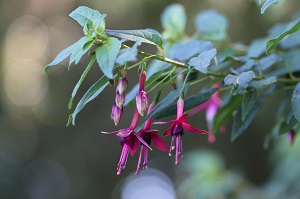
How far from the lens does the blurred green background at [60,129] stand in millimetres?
4441

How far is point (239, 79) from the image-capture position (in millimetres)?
855

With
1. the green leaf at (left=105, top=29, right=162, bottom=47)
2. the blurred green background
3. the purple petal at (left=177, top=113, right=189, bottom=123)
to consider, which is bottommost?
the purple petal at (left=177, top=113, right=189, bottom=123)

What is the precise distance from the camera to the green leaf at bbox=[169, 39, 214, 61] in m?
1.02

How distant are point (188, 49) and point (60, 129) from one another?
13.2ft

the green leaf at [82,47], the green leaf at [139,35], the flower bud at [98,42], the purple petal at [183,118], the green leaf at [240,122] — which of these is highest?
the green leaf at [240,122]

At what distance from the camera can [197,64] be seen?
32.6 inches

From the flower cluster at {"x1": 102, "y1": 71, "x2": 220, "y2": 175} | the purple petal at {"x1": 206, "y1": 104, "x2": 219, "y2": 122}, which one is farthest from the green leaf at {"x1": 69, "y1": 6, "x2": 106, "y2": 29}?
the purple petal at {"x1": 206, "y1": 104, "x2": 219, "y2": 122}

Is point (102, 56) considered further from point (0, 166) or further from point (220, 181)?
point (0, 166)

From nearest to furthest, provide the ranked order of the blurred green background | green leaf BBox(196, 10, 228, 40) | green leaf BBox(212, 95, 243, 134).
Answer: green leaf BBox(212, 95, 243, 134) → green leaf BBox(196, 10, 228, 40) → the blurred green background

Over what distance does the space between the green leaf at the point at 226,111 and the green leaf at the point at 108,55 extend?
0.47 m

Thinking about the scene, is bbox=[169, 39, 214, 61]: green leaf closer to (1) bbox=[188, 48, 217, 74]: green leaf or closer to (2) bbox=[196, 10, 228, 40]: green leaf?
(1) bbox=[188, 48, 217, 74]: green leaf

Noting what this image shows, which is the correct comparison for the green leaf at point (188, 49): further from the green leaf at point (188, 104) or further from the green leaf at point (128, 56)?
the green leaf at point (128, 56)

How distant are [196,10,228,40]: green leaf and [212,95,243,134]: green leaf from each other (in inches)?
14.3

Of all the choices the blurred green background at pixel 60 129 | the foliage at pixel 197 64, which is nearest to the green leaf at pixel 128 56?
the foliage at pixel 197 64
